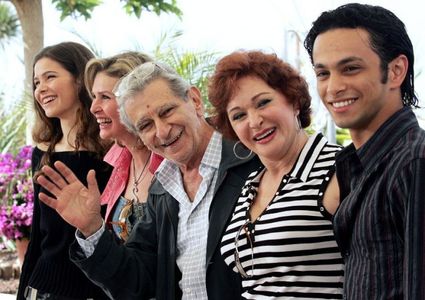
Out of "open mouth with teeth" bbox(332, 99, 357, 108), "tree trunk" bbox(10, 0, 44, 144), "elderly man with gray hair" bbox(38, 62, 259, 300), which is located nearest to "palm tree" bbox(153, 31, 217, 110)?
"tree trunk" bbox(10, 0, 44, 144)

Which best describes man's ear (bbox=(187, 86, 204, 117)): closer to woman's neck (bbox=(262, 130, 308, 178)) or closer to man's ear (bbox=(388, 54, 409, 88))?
woman's neck (bbox=(262, 130, 308, 178))

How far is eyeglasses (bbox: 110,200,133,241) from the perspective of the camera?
96.7 inches

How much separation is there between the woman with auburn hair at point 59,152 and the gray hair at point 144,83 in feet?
2.14

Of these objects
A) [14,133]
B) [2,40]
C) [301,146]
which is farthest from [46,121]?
[2,40]

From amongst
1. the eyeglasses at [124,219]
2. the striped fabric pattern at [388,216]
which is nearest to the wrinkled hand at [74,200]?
the eyeglasses at [124,219]

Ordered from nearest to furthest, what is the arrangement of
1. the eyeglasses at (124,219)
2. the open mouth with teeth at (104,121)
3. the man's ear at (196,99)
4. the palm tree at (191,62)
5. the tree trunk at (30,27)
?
the man's ear at (196,99), the eyeglasses at (124,219), the open mouth with teeth at (104,121), the palm tree at (191,62), the tree trunk at (30,27)

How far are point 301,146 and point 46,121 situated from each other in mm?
→ 1596

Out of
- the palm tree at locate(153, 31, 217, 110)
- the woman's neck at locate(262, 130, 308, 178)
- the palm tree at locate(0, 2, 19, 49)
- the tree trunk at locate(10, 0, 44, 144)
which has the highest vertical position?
the palm tree at locate(0, 2, 19, 49)

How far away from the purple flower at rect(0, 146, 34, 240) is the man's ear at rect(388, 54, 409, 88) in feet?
9.40

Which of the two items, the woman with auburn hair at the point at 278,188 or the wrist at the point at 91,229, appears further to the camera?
the wrist at the point at 91,229

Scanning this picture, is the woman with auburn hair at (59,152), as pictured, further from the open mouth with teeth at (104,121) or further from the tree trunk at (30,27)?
the tree trunk at (30,27)

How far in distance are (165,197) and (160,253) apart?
Answer: 0.64 ft


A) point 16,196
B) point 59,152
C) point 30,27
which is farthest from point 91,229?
point 30,27

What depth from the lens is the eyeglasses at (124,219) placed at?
2.46 metres
